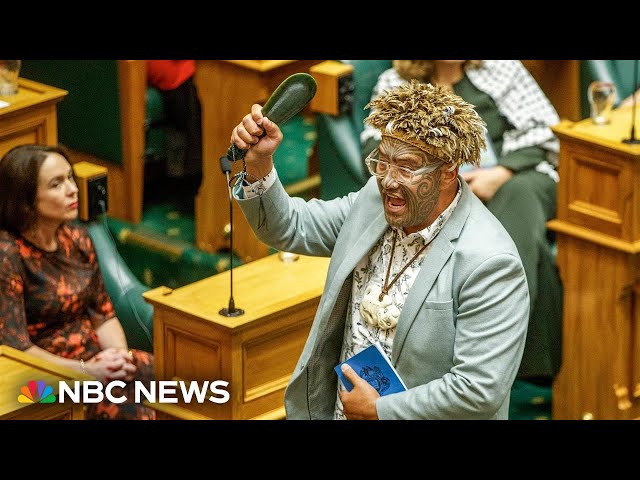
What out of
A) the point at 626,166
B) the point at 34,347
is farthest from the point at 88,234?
the point at 626,166

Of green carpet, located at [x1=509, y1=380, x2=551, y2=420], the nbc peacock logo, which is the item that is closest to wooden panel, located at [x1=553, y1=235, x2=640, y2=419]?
green carpet, located at [x1=509, y1=380, x2=551, y2=420]

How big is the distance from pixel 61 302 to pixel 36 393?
917mm

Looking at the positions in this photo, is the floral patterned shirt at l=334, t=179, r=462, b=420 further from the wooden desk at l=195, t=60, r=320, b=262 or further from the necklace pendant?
the wooden desk at l=195, t=60, r=320, b=262

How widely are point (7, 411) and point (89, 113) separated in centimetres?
221

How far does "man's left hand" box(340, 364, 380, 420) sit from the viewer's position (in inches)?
147

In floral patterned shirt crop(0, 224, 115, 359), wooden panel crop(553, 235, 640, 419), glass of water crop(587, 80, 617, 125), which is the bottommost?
→ wooden panel crop(553, 235, 640, 419)

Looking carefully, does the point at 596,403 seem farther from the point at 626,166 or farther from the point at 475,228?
the point at 475,228

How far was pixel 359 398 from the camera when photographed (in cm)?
375

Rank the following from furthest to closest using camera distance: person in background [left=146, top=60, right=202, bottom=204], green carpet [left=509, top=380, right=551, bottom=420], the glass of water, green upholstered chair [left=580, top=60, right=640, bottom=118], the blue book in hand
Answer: green upholstered chair [left=580, top=60, right=640, bottom=118] < person in background [left=146, top=60, right=202, bottom=204] < green carpet [left=509, top=380, right=551, bottom=420] < the glass of water < the blue book in hand

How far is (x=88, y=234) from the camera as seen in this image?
5062 mm

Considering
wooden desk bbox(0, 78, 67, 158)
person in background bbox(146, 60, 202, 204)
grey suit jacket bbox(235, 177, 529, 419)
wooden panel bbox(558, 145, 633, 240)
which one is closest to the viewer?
grey suit jacket bbox(235, 177, 529, 419)

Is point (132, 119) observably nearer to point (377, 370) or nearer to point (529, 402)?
point (529, 402)

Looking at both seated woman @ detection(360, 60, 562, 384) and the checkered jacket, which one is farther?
the checkered jacket

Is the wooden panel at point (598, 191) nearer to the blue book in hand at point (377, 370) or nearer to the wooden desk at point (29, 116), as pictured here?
the wooden desk at point (29, 116)
